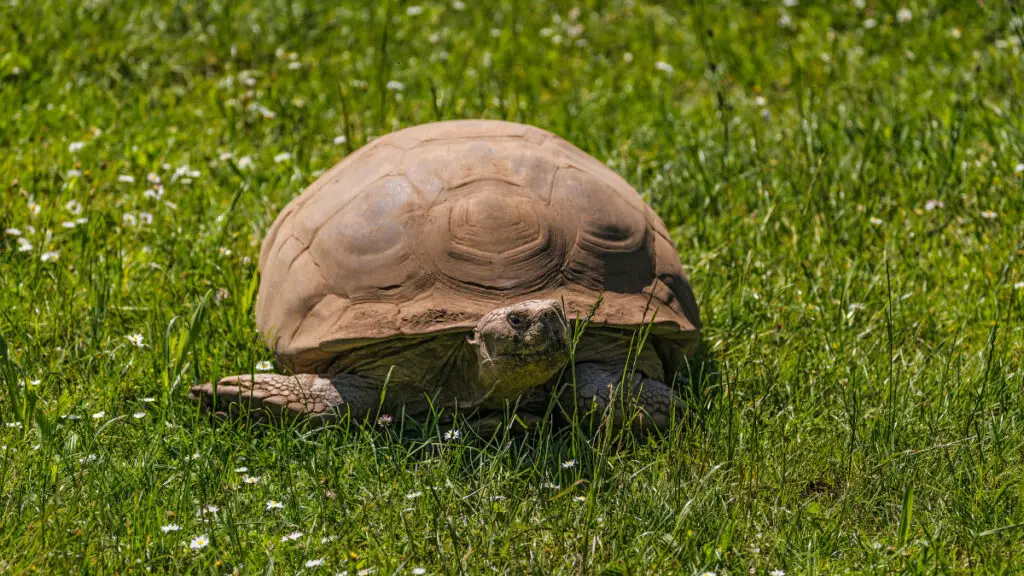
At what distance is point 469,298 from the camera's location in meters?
3.39

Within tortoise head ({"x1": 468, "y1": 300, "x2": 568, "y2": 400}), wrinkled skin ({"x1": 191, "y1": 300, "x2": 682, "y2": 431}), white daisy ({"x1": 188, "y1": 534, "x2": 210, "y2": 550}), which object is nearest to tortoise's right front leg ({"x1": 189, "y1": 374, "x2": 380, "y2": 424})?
wrinkled skin ({"x1": 191, "y1": 300, "x2": 682, "y2": 431})

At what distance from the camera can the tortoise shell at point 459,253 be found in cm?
341

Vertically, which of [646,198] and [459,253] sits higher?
[459,253]

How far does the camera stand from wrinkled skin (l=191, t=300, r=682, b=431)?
3230 millimetres

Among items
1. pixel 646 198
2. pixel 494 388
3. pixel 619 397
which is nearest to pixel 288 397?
pixel 494 388

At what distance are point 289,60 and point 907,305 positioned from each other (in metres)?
3.57

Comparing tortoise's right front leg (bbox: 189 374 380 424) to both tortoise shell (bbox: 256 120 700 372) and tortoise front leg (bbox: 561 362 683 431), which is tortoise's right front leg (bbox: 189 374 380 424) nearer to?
tortoise shell (bbox: 256 120 700 372)

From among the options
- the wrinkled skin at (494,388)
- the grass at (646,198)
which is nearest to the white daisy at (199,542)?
the grass at (646,198)

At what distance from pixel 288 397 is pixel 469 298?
24.1 inches

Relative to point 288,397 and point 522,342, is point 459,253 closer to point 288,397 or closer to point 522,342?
point 522,342

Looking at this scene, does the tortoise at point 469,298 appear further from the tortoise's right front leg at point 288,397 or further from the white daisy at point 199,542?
the white daisy at point 199,542

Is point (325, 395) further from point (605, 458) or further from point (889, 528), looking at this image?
point (889, 528)

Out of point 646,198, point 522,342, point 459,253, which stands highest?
point 459,253

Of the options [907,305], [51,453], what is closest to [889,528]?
[907,305]
